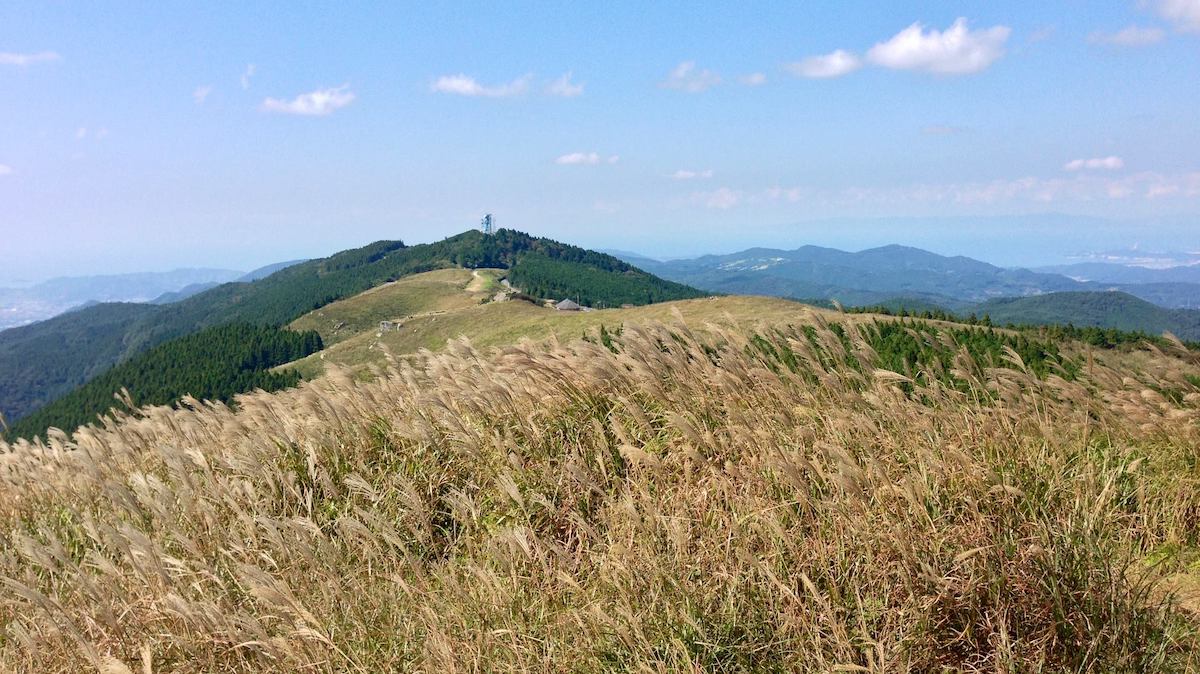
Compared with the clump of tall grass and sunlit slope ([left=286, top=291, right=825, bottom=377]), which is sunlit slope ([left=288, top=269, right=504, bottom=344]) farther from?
the clump of tall grass

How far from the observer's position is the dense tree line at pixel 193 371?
434 ft

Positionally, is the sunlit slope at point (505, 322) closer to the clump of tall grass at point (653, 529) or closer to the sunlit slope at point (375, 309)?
the sunlit slope at point (375, 309)

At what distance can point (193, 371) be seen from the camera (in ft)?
487

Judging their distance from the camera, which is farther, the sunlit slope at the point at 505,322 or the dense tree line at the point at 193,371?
the dense tree line at the point at 193,371

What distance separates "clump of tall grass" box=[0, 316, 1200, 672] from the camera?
3186 mm

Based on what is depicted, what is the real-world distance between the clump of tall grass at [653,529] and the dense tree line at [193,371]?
126 metres

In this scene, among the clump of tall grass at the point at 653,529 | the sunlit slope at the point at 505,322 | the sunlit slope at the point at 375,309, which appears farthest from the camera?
the sunlit slope at the point at 375,309

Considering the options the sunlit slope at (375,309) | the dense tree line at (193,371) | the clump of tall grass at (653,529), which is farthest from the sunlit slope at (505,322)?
the clump of tall grass at (653,529)

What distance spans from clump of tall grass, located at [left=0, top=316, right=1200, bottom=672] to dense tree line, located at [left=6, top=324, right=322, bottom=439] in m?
126

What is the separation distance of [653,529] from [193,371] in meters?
174

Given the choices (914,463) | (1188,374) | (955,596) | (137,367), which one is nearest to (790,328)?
(914,463)

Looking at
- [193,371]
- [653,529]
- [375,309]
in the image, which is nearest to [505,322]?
[193,371]

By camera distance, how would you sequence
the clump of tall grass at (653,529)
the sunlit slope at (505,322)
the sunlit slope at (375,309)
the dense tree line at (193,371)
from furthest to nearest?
the sunlit slope at (375,309), the dense tree line at (193,371), the sunlit slope at (505,322), the clump of tall grass at (653,529)

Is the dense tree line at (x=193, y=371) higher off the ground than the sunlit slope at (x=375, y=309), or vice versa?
the sunlit slope at (x=375, y=309)
